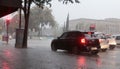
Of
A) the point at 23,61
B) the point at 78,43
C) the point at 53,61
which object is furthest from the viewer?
the point at 78,43

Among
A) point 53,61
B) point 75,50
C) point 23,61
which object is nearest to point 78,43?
point 75,50

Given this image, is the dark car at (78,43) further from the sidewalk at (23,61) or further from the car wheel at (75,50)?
the sidewalk at (23,61)

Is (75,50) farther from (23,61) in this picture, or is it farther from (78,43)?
(23,61)

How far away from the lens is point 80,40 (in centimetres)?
2736

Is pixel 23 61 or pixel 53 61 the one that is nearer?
pixel 23 61

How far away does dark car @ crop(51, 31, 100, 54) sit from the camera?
2708cm

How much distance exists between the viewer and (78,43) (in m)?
27.4

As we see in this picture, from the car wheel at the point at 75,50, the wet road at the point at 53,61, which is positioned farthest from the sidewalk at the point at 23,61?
the car wheel at the point at 75,50

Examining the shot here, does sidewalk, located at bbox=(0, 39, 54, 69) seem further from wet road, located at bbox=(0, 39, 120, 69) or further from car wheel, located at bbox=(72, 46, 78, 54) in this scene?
car wheel, located at bbox=(72, 46, 78, 54)

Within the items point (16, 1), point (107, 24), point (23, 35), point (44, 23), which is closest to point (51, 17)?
point (44, 23)

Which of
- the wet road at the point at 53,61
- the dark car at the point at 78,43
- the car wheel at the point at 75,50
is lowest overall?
the wet road at the point at 53,61

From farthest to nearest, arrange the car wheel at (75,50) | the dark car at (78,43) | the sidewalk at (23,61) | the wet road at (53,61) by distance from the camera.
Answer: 1. the car wheel at (75,50)
2. the dark car at (78,43)
3. the wet road at (53,61)
4. the sidewalk at (23,61)

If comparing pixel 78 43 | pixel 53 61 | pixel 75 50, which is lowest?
pixel 53 61

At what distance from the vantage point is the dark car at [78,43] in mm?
27081
